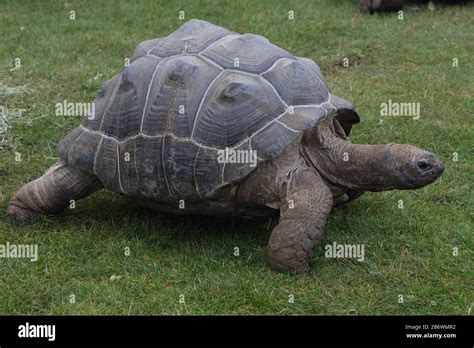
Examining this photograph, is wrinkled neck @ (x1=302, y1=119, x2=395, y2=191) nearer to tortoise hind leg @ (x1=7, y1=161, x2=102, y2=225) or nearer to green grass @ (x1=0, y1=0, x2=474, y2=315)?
green grass @ (x1=0, y1=0, x2=474, y2=315)

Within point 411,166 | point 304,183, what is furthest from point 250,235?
point 411,166

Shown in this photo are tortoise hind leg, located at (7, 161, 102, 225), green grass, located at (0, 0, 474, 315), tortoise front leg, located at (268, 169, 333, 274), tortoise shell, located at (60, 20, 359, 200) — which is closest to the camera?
green grass, located at (0, 0, 474, 315)

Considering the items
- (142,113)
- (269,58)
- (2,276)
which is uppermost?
(269,58)

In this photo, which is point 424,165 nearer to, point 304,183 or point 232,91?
point 304,183

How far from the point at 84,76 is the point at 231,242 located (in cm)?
357

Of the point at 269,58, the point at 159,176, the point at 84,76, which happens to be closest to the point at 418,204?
the point at 269,58

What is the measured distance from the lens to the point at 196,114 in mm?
4148

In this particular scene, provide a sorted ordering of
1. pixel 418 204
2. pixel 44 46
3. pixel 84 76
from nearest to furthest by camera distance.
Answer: pixel 418 204
pixel 84 76
pixel 44 46

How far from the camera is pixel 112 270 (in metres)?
4.14

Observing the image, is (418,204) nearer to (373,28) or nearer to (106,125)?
(106,125)

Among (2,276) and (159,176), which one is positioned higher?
(159,176)

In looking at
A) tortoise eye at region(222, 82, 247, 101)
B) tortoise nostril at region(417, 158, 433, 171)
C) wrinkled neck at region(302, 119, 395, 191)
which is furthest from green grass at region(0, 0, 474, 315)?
tortoise eye at region(222, 82, 247, 101)

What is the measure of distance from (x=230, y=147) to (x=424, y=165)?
1066mm

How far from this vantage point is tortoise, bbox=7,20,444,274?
158 inches
